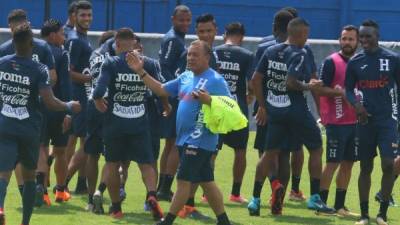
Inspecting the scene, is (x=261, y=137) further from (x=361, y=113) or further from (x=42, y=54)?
(x=42, y=54)

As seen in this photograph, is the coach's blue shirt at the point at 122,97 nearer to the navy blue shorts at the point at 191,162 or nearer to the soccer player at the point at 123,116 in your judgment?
the soccer player at the point at 123,116

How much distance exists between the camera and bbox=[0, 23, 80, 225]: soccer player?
37.9ft

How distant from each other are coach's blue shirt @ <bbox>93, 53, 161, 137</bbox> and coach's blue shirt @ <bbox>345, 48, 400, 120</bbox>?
7.05ft

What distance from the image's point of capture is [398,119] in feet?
42.0

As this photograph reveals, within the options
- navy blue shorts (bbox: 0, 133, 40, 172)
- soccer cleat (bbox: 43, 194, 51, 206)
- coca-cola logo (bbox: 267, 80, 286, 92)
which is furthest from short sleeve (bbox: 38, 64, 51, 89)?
coca-cola logo (bbox: 267, 80, 286, 92)

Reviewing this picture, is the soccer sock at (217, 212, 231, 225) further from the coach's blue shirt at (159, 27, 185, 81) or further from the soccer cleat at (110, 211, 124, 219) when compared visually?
the coach's blue shirt at (159, 27, 185, 81)

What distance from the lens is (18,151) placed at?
11.6 m

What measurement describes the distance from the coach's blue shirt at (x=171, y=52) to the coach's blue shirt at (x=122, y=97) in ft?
6.04

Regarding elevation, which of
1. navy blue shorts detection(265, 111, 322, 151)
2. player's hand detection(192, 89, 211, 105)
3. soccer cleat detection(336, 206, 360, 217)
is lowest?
soccer cleat detection(336, 206, 360, 217)

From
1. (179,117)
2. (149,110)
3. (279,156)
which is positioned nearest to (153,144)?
(149,110)

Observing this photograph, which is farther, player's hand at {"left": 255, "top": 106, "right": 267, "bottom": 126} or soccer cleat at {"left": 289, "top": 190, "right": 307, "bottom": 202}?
soccer cleat at {"left": 289, "top": 190, "right": 307, "bottom": 202}

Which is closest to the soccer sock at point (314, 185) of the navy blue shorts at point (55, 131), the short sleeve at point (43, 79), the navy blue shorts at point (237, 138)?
the navy blue shorts at point (237, 138)

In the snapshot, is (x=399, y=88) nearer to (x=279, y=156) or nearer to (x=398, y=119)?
(x=398, y=119)

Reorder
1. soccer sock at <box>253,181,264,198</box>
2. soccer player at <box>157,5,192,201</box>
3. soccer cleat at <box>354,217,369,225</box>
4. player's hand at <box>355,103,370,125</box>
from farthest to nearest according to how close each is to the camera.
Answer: soccer player at <box>157,5,192,201</box> → soccer sock at <box>253,181,264,198</box> → soccer cleat at <box>354,217,369,225</box> → player's hand at <box>355,103,370,125</box>
